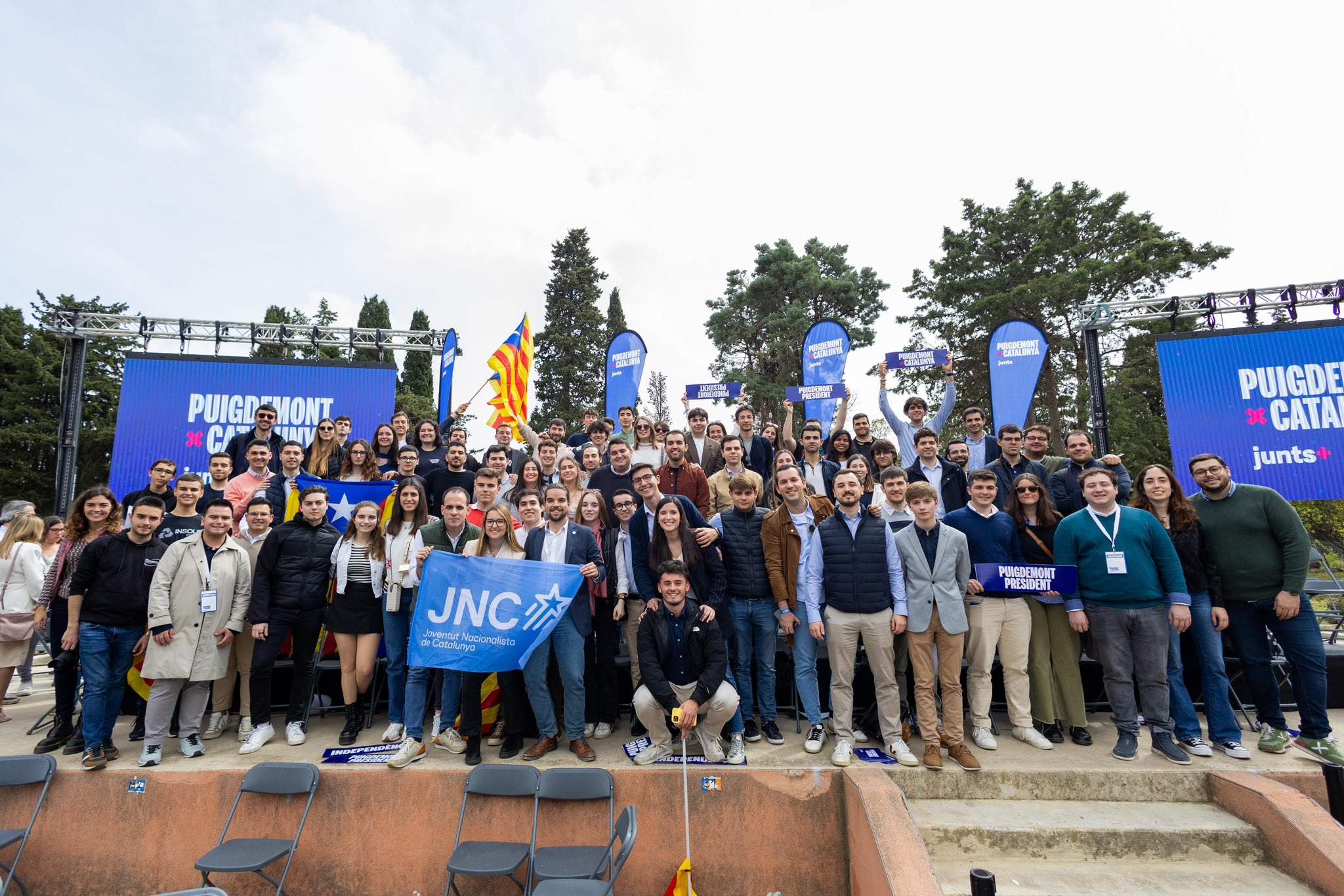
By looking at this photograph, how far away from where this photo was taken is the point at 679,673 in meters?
4.32

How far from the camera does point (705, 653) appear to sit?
433 centimetres

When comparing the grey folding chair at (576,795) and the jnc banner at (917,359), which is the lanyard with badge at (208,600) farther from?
the jnc banner at (917,359)

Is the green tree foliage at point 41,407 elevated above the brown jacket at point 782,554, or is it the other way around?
the green tree foliage at point 41,407

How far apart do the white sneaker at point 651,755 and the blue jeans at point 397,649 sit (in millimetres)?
1926

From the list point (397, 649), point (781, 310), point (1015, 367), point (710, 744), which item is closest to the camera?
point (710, 744)

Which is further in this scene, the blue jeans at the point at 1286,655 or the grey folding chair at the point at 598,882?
the blue jeans at the point at 1286,655

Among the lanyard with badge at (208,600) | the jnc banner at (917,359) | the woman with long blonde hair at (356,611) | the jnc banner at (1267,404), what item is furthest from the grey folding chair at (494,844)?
the jnc banner at (1267,404)

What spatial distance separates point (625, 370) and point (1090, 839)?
957 cm

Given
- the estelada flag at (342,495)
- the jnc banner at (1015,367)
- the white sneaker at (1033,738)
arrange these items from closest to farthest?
the white sneaker at (1033,738) → the estelada flag at (342,495) → the jnc banner at (1015,367)

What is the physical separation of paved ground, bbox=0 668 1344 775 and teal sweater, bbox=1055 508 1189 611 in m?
1.10

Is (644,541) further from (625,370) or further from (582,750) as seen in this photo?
(625,370)

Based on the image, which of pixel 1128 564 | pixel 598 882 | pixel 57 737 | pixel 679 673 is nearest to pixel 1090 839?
pixel 1128 564

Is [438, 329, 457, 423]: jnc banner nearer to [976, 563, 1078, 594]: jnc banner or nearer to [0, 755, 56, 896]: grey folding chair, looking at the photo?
[0, 755, 56, 896]: grey folding chair

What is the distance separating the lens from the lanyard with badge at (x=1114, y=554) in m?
4.47
